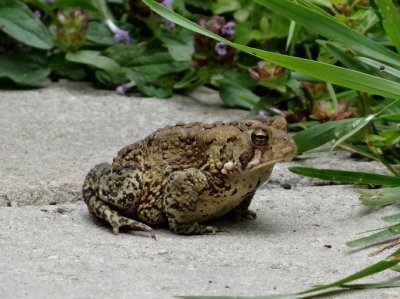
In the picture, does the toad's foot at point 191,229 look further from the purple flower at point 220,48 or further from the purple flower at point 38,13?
the purple flower at point 38,13

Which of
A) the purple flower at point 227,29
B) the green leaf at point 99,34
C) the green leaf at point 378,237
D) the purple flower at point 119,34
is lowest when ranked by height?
the green leaf at point 99,34

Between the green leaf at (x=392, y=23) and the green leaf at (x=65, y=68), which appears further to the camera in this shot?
the green leaf at (x=65, y=68)

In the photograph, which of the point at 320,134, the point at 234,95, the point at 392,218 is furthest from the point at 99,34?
the point at 392,218

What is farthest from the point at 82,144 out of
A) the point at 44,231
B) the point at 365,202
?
the point at 365,202

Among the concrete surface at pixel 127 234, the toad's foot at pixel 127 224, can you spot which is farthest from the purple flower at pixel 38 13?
the toad's foot at pixel 127 224

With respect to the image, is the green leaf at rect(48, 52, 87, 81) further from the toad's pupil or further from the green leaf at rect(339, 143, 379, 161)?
the toad's pupil

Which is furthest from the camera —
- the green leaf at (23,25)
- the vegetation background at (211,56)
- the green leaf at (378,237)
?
the green leaf at (23,25)

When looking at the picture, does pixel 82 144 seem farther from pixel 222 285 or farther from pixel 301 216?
pixel 222 285
